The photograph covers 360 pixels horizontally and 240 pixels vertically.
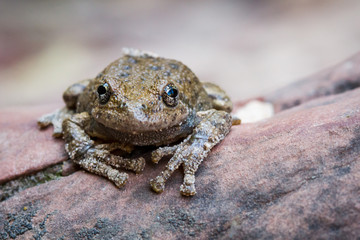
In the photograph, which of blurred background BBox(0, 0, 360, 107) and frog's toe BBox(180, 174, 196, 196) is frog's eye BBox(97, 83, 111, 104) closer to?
frog's toe BBox(180, 174, 196, 196)

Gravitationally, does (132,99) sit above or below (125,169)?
above

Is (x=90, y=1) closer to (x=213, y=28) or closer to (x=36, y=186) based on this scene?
(x=213, y=28)

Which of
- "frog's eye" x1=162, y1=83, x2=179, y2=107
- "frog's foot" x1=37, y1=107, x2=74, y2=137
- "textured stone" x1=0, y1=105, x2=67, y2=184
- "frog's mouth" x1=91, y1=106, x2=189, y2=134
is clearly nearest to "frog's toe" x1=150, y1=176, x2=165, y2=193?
"frog's mouth" x1=91, y1=106, x2=189, y2=134

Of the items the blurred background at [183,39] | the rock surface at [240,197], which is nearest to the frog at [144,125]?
the rock surface at [240,197]

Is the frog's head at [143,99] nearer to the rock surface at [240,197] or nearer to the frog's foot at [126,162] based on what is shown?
the frog's foot at [126,162]

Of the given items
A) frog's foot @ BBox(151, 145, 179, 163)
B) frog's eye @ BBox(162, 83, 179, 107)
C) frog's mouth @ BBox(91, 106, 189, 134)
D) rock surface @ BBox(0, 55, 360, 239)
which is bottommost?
rock surface @ BBox(0, 55, 360, 239)

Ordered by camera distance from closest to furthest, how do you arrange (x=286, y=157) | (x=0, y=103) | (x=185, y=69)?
(x=286, y=157) → (x=185, y=69) → (x=0, y=103)

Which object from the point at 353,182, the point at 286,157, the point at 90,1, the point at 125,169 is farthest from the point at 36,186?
the point at 90,1
